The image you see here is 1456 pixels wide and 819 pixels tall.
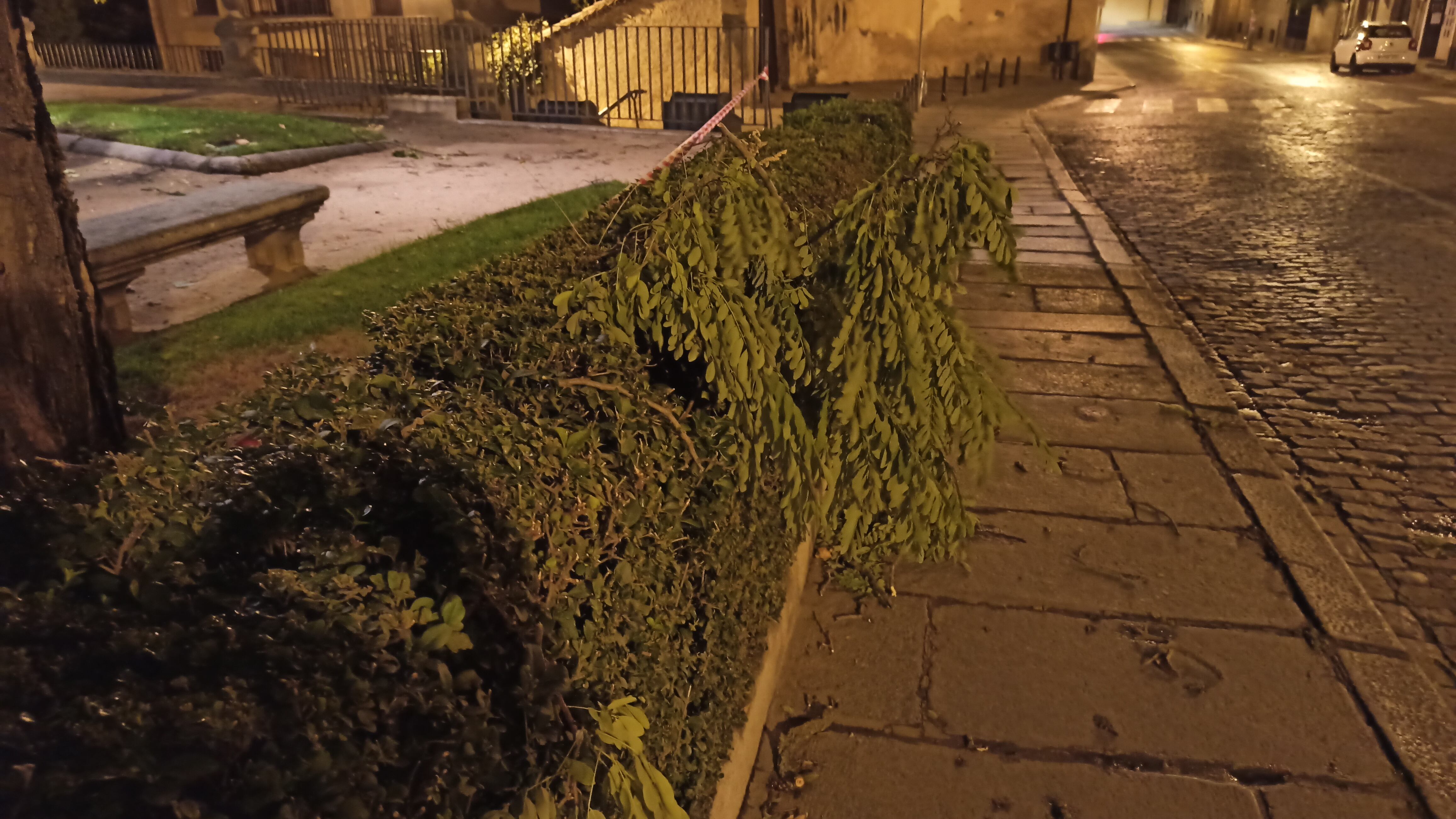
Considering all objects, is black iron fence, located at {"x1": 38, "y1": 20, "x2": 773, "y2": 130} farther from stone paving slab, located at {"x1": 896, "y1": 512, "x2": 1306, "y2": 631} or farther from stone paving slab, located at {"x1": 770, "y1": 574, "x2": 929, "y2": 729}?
stone paving slab, located at {"x1": 770, "y1": 574, "x2": 929, "y2": 729}

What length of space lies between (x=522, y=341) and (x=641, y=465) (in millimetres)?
479

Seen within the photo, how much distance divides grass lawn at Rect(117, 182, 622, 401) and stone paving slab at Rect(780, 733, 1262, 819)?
2295 mm

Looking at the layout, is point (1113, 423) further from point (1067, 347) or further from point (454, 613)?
point (454, 613)

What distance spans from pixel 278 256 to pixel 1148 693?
228 inches

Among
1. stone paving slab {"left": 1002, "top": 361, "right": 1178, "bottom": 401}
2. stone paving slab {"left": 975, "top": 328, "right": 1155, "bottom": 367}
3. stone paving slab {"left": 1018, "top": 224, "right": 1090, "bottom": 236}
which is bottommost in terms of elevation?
stone paving slab {"left": 1002, "top": 361, "right": 1178, "bottom": 401}

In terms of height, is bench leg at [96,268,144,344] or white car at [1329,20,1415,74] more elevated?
white car at [1329,20,1415,74]

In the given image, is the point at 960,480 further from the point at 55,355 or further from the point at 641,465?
the point at 55,355

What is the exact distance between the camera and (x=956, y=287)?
9.65ft

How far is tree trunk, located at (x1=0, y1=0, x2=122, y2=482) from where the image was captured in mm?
2559

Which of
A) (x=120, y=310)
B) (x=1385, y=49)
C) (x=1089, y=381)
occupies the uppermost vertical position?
(x=1385, y=49)

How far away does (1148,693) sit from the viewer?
298 centimetres

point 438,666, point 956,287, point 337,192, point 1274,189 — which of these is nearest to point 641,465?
point 438,666

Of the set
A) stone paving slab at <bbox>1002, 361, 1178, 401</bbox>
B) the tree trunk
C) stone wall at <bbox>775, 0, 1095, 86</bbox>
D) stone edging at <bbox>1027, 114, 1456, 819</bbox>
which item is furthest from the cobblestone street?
stone wall at <bbox>775, 0, 1095, 86</bbox>

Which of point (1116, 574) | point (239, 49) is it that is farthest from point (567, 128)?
point (1116, 574)
